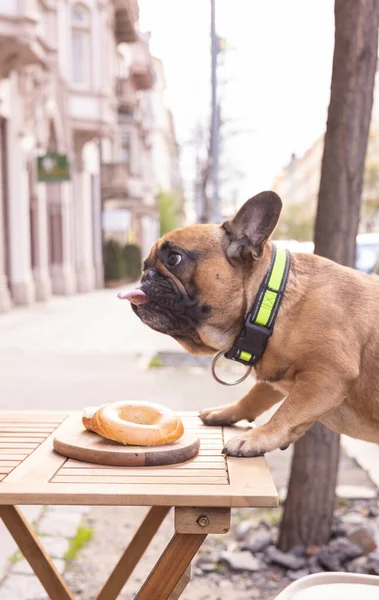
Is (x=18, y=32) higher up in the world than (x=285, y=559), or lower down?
higher up

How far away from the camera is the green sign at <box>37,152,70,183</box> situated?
2091cm

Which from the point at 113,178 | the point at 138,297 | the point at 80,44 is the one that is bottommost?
the point at 113,178

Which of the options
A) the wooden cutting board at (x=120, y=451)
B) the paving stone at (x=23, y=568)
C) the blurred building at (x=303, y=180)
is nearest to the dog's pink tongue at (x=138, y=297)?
the wooden cutting board at (x=120, y=451)

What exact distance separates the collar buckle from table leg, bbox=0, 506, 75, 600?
0.95 m

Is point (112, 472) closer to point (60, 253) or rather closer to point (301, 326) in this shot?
point (301, 326)

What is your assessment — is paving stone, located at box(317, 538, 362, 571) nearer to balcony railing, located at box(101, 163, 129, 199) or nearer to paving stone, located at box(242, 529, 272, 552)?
paving stone, located at box(242, 529, 272, 552)

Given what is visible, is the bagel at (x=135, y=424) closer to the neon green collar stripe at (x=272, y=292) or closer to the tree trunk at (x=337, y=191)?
the neon green collar stripe at (x=272, y=292)

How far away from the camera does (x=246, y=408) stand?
2.86 meters

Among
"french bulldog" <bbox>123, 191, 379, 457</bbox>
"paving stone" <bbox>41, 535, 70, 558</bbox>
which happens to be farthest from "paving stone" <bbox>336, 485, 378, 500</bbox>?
"french bulldog" <bbox>123, 191, 379, 457</bbox>

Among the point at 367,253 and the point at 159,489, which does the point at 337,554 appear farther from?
the point at 367,253

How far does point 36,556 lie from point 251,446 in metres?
0.95

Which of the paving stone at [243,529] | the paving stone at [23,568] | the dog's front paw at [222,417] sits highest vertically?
the dog's front paw at [222,417]

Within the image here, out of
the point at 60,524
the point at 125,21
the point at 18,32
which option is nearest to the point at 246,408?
the point at 60,524

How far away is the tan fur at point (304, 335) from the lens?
232cm
